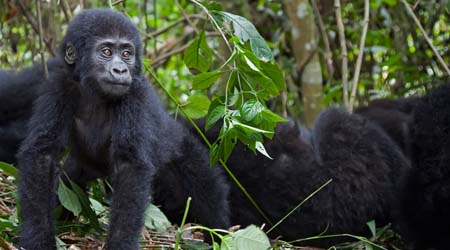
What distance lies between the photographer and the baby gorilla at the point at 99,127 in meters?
3.97

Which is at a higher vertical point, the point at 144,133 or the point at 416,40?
the point at 144,133

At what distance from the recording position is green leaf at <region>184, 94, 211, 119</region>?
489cm

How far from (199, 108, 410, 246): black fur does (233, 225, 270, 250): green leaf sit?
4.85 feet

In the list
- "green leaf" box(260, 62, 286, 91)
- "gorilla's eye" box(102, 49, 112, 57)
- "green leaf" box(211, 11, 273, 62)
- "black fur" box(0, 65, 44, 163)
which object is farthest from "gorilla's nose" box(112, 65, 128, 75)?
"black fur" box(0, 65, 44, 163)

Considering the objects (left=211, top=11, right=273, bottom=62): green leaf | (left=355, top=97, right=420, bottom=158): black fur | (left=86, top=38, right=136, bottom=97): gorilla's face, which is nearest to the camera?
(left=86, top=38, right=136, bottom=97): gorilla's face

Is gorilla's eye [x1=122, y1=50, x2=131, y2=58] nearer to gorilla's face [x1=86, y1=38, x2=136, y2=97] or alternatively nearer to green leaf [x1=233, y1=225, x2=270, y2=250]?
gorilla's face [x1=86, y1=38, x2=136, y2=97]

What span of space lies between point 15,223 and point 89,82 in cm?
91

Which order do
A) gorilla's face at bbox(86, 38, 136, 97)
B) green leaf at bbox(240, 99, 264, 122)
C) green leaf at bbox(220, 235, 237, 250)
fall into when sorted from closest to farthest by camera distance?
green leaf at bbox(220, 235, 237, 250), green leaf at bbox(240, 99, 264, 122), gorilla's face at bbox(86, 38, 136, 97)

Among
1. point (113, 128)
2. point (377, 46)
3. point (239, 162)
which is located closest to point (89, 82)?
point (113, 128)

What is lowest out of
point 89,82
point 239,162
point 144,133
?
point 239,162

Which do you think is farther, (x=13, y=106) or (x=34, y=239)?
(x=13, y=106)

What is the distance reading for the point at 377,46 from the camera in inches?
301

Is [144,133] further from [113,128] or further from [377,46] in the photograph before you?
[377,46]

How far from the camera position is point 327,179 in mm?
5426
